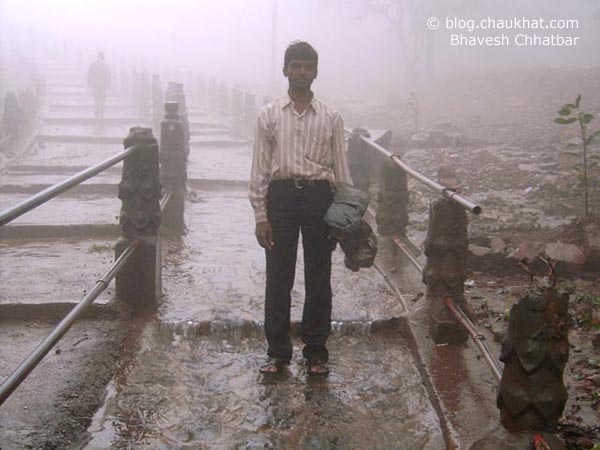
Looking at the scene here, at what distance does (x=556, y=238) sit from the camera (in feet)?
25.2

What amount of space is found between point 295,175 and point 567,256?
341 cm

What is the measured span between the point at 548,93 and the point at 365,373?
25.2 meters

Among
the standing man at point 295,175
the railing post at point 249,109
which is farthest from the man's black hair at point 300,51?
the railing post at point 249,109

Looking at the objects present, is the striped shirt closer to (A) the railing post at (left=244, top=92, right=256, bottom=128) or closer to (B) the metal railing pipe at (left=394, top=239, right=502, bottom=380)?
(B) the metal railing pipe at (left=394, top=239, right=502, bottom=380)

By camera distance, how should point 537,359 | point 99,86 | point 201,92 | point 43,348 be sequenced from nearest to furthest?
point 537,359 < point 43,348 < point 99,86 < point 201,92

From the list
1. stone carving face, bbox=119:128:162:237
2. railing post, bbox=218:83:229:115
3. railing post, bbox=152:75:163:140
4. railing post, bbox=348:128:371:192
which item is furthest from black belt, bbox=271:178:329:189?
railing post, bbox=218:83:229:115

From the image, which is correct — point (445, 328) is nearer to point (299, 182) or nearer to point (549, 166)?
point (299, 182)

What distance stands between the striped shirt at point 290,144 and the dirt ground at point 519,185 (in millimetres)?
1761

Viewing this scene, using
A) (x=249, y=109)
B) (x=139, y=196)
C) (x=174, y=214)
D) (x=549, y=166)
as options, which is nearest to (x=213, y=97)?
(x=249, y=109)

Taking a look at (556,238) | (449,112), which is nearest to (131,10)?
(449,112)

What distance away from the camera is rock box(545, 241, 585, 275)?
6.40 meters

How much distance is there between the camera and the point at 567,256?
6.47 m

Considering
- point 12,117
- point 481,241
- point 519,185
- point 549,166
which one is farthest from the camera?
point 12,117

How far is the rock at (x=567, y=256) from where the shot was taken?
6398 mm
